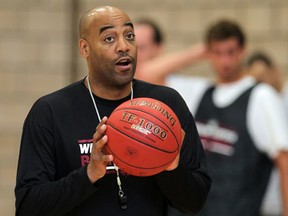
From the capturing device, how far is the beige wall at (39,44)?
9.26m

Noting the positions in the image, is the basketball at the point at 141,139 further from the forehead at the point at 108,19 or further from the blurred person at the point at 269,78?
the blurred person at the point at 269,78

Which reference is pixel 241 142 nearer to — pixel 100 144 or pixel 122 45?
pixel 122 45

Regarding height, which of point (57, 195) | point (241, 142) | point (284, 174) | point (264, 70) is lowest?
point (284, 174)

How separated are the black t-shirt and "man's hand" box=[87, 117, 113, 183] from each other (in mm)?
56

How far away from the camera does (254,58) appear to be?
27.3 ft

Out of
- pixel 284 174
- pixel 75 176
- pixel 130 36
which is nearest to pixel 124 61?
pixel 130 36

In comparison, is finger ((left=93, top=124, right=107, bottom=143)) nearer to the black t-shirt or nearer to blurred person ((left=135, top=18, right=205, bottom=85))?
the black t-shirt

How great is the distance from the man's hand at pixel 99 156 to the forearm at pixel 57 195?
5cm

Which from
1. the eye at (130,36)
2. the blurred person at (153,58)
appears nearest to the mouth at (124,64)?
the eye at (130,36)

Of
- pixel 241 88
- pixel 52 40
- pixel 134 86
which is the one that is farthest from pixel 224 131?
pixel 52 40

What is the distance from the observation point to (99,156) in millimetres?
3738

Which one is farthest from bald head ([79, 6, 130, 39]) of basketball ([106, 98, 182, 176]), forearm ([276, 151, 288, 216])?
forearm ([276, 151, 288, 216])

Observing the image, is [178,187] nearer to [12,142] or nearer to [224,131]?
[224,131]

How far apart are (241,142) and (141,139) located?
2898 mm
